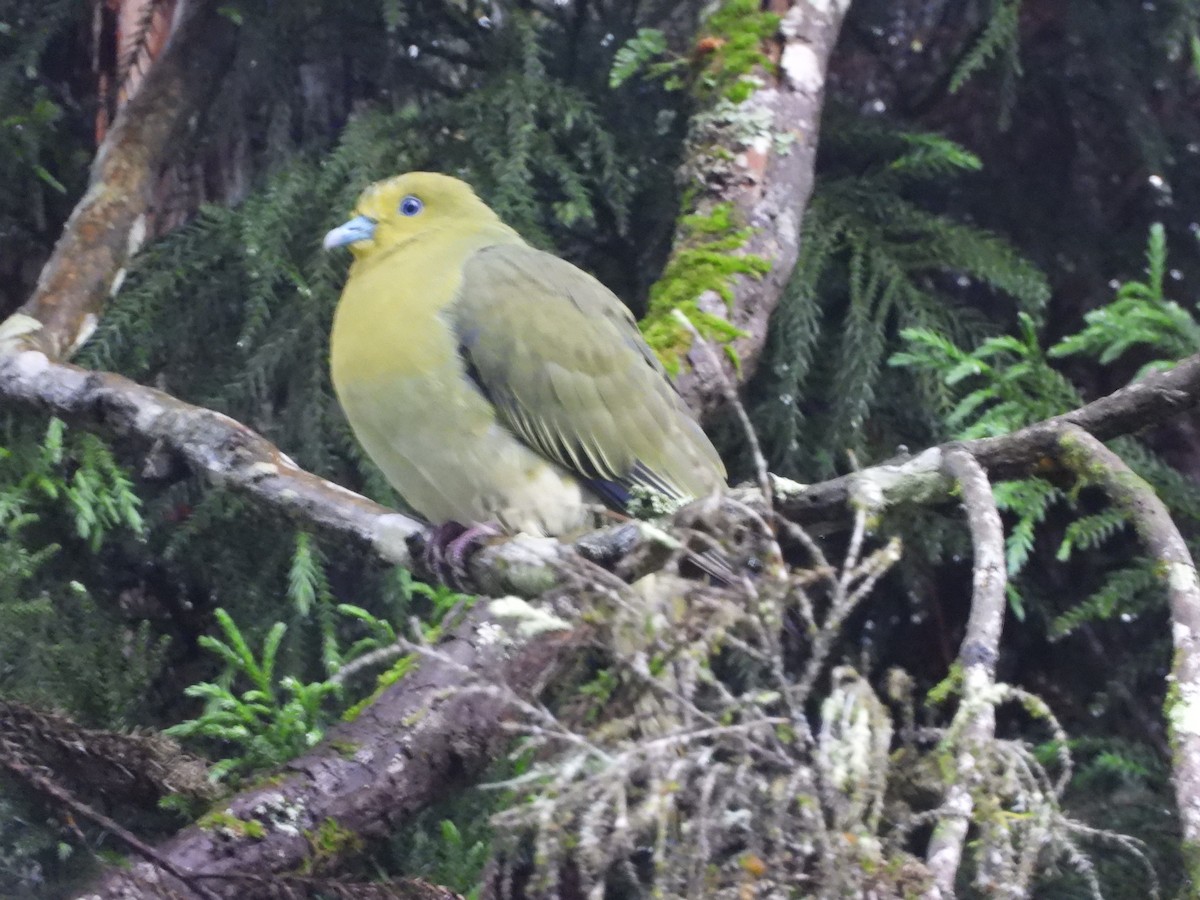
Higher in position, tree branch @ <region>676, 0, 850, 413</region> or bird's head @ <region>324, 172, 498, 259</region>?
tree branch @ <region>676, 0, 850, 413</region>

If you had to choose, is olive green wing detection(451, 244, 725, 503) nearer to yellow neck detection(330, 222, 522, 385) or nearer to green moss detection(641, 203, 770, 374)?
yellow neck detection(330, 222, 522, 385)

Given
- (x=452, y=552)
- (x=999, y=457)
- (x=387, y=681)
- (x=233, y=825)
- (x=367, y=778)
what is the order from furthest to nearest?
(x=387, y=681)
(x=452, y=552)
(x=367, y=778)
(x=233, y=825)
(x=999, y=457)

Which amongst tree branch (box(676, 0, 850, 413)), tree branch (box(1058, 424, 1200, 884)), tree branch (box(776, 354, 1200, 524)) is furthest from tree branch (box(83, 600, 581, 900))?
tree branch (box(676, 0, 850, 413))

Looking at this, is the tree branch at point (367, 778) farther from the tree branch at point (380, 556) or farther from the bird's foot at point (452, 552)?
the bird's foot at point (452, 552)

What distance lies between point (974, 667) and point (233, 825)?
3.67 ft

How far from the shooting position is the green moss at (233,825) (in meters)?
1.83

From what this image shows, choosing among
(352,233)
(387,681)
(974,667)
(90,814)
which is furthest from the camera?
(352,233)

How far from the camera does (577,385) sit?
2471 mm

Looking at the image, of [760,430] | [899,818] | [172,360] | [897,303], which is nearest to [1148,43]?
[897,303]

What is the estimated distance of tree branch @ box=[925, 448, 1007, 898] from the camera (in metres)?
1.05

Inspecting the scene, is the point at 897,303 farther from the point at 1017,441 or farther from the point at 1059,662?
the point at 1017,441

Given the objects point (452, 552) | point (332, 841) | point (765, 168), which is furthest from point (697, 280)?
point (332, 841)

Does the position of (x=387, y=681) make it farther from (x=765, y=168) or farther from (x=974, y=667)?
(x=765, y=168)

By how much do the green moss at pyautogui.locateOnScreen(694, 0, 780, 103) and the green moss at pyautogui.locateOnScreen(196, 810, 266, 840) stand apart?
1873 mm
